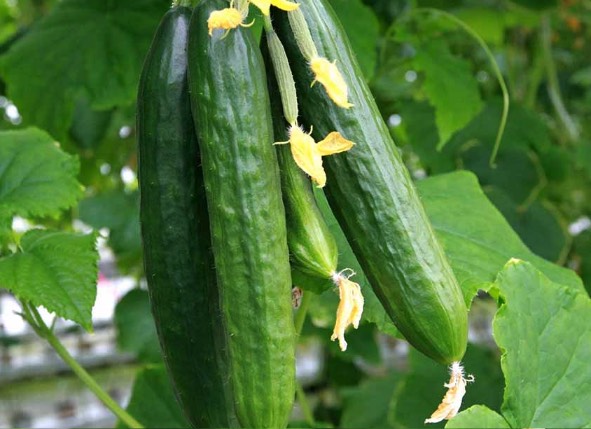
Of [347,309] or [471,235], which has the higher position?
[347,309]

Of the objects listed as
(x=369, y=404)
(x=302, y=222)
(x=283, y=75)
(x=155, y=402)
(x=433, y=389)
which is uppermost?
(x=283, y=75)

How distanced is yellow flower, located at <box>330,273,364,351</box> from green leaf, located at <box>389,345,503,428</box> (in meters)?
0.93

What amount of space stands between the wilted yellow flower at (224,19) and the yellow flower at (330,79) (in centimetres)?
9

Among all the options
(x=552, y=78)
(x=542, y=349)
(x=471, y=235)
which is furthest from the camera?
(x=552, y=78)

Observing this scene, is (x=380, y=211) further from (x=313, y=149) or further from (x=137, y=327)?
(x=137, y=327)

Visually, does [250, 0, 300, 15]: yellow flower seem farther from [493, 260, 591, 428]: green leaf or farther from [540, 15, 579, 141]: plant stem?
[540, 15, 579, 141]: plant stem

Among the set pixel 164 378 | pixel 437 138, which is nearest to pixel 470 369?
pixel 437 138

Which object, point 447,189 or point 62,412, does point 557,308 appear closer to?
point 447,189

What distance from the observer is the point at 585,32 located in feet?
10.5

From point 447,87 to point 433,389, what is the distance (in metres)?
0.67

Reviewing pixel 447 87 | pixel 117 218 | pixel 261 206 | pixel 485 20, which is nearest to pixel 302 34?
pixel 261 206

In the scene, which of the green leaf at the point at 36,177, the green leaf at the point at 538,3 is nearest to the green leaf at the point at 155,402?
the green leaf at the point at 36,177

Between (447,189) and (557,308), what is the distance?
0.39 metres

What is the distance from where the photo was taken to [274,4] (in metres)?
0.82
